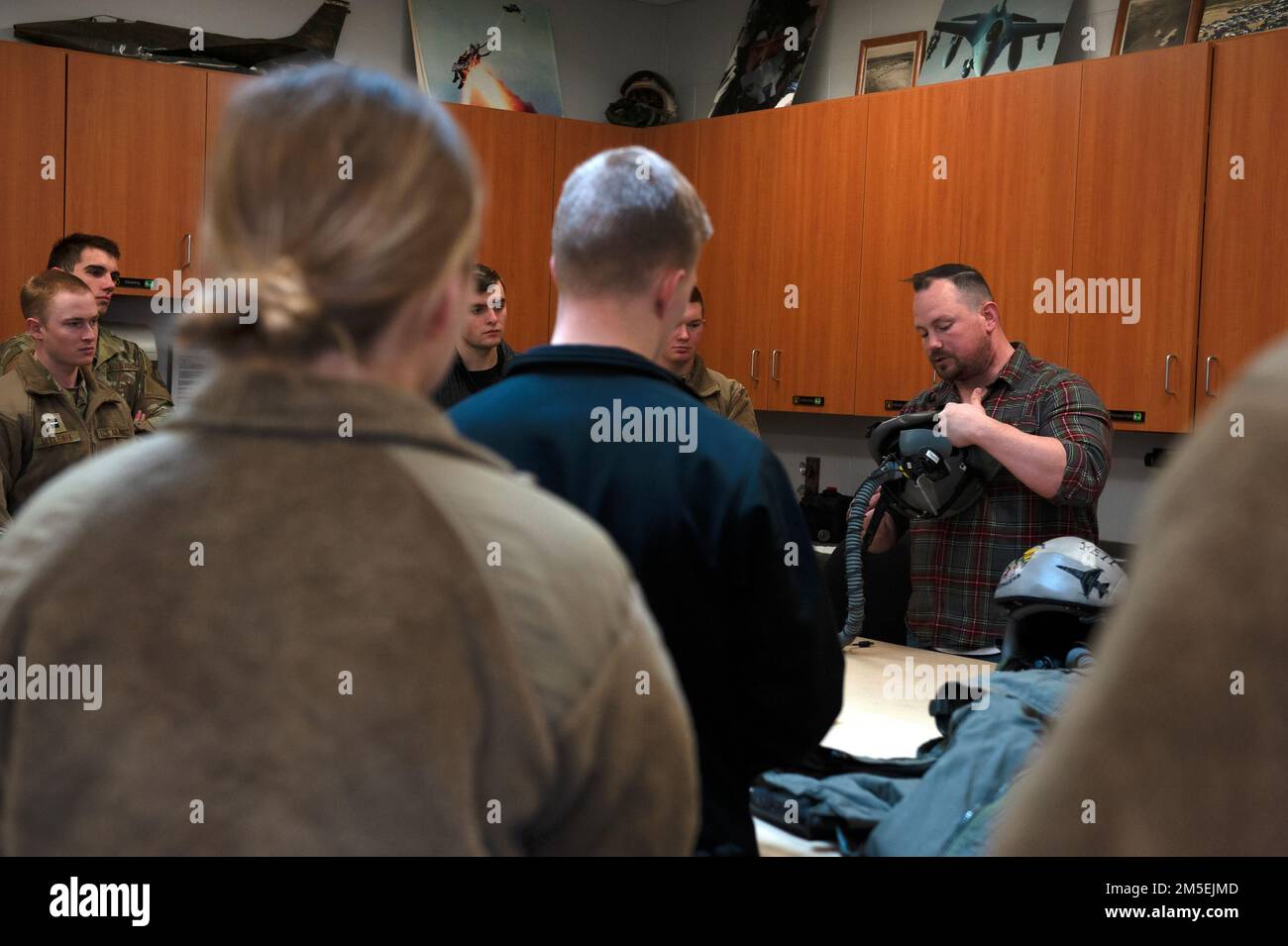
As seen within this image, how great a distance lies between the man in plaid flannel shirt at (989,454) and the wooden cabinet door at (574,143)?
114 inches

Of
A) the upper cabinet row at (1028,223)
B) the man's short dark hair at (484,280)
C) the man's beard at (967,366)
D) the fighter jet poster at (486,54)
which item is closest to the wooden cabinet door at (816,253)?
the upper cabinet row at (1028,223)

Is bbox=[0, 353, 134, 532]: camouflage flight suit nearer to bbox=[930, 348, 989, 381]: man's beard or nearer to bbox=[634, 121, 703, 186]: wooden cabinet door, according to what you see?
bbox=[930, 348, 989, 381]: man's beard

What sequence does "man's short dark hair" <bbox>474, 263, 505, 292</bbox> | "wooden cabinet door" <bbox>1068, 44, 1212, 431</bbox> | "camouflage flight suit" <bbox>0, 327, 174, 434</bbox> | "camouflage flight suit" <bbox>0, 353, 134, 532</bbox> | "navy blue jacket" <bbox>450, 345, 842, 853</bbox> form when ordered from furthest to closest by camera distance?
1. "camouflage flight suit" <bbox>0, 327, 174, 434</bbox>
2. "wooden cabinet door" <bbox>1068, 44, 1212, 431</bbox>
3. "man's short dark hair" <bbox>474, 263, 505, 292</bbox>
4. "camouflage flight suit" <bbox>0, 353, 134, 532</bbox>
5. "navy blue jacket" <bbox>450, 345, 842, 853</bbox>

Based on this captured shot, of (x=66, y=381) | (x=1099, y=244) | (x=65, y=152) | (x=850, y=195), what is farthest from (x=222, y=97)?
(x=1099, y=244)

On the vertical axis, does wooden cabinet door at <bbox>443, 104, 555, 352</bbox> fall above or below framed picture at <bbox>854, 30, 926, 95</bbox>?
below

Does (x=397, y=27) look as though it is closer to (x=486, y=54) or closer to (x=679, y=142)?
(x=486, y=54)

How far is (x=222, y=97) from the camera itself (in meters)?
5.25

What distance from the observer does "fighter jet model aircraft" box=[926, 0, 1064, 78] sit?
16.3ft

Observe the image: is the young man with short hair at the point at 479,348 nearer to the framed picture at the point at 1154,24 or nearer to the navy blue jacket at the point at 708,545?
the navy blue jacket at the point at 708,545

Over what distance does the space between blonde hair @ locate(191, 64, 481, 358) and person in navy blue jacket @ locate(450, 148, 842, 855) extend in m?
0.64

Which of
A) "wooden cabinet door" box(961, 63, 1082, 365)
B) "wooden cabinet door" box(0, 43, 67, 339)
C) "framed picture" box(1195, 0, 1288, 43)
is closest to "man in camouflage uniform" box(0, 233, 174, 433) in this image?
"wooden cabinet door" box(0, 43, 67, 339)

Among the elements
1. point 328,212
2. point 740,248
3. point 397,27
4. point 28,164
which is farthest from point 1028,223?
point 328,212
